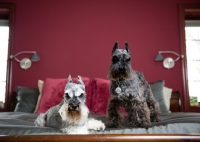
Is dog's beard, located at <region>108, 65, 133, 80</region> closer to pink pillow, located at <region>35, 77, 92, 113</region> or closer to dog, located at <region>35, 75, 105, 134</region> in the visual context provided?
dog, located at <region>35, 75, 105, 134</region>

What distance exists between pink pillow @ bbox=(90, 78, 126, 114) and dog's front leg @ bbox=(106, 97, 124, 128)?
78cm

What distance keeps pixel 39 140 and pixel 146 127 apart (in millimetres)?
1104

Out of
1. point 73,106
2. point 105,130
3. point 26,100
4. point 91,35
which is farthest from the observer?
point 91,35

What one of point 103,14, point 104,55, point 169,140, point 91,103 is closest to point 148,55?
point 104,55

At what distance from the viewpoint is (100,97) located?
9.23ft

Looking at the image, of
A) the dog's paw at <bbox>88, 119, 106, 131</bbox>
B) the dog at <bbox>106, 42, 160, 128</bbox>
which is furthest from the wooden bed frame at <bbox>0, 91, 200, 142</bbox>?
the dog at <bbox>106, 42, 160, 128</bbox>

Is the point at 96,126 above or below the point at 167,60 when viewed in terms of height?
below

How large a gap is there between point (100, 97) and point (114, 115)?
91cm

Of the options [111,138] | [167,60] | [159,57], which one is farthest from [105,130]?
[167,60]

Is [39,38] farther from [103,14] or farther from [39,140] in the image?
[39,140]

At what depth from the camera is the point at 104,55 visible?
3.76 metres

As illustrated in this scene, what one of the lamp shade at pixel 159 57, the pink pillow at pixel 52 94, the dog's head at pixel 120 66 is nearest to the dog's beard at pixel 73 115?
the dog's head at pixel 120 66

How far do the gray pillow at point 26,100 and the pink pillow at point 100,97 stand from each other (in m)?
0.89

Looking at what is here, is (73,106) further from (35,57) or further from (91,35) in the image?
(91,35)
